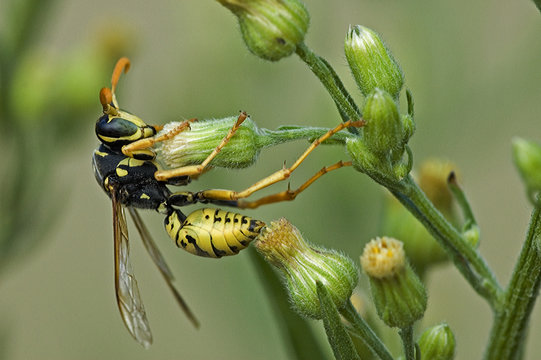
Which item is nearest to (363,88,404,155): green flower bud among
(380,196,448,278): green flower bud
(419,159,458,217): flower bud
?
(380,196,448,278): green flower bud

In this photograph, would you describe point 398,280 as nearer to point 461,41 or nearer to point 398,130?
point 398,130

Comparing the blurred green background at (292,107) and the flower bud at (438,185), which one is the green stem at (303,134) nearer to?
the flower bud at (438,185)

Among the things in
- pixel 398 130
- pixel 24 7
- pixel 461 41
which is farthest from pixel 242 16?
pixel 461 41

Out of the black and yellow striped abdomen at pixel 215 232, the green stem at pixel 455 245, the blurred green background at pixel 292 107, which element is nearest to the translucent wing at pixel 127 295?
the black and yellow striped abdomen at pixel 215 232

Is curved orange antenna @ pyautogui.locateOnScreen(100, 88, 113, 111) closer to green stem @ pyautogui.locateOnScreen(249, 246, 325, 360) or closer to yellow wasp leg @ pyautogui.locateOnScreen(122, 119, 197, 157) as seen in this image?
yellow wasp leg @ pyautogui.locateOnScreen(122, 119, 197, 157)

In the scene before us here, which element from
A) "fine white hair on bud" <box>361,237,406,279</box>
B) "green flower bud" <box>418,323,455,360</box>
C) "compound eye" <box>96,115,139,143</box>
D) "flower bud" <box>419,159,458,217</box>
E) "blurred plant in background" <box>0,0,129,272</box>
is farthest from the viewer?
"blurred plant in background" <box>0,0,129,272</box>

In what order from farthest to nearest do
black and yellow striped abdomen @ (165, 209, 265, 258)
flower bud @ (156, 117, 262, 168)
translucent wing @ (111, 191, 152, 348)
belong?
translucent wing @ (111, 191, 152, 348) → black and yellow striped abdomen @ (165, 209, 265, 258) → flower bud @ (156, 117, 262, 168)
